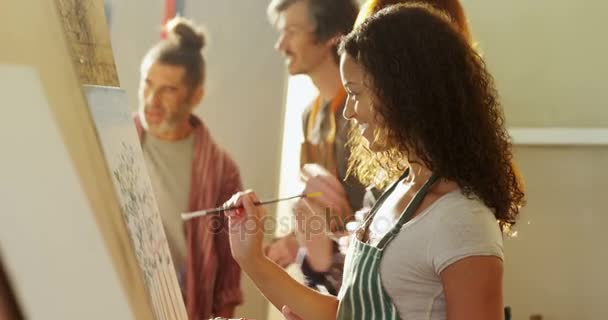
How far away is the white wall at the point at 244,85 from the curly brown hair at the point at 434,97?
24.9 inches

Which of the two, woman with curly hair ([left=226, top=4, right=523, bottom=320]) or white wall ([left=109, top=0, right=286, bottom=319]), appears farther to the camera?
white wall ([left=109, top=0, right=286, bottom=319])

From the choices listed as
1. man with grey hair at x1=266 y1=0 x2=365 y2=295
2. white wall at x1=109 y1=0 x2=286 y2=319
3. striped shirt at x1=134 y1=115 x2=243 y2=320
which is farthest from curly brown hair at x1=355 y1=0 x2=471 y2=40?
striped shirt at x1=134 y1=115 x2=243 y2=320

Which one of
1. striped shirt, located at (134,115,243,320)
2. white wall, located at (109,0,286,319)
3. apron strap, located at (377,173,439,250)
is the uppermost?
white wall, located at (109,0,286,319)

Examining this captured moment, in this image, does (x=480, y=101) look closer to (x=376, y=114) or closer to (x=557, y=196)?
(x=376, y=114)

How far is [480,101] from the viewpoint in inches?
38.3

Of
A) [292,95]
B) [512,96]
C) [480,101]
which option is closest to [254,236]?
[480,101]

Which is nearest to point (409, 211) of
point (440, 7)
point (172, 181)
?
point (440, 7)

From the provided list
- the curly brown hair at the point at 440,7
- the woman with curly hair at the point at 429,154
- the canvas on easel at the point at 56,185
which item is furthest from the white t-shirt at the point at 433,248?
the curly brown hair at the point at 440,7

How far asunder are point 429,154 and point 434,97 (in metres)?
0.08

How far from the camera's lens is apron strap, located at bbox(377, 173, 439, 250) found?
0.98 meters

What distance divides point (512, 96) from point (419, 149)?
0.99m

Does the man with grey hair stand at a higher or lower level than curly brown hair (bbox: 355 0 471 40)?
lower

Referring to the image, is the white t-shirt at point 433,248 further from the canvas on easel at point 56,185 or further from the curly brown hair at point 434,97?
the canvas on easel at point 56,185

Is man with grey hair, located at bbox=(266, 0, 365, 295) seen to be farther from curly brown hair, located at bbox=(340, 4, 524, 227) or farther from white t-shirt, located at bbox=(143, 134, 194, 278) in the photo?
curly brown hair, located at bbox=(340, 4, 524, 227)
